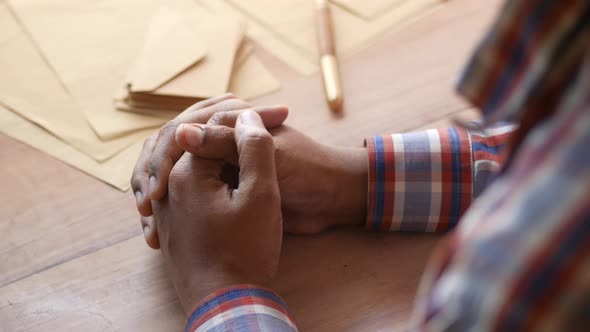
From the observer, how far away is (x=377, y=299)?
2.23 ft

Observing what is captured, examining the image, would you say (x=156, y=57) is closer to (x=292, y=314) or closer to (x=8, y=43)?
(x=8, y=43)

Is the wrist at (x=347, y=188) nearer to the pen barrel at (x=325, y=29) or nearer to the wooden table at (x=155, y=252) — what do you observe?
the wooden table at (x=155, y=252)

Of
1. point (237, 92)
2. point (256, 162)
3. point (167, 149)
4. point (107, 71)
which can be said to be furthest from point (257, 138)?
point (107, 71)

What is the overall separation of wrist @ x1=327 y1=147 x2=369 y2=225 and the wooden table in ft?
0.07

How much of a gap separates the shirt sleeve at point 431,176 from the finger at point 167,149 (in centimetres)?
19

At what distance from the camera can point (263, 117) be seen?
2.38 feet

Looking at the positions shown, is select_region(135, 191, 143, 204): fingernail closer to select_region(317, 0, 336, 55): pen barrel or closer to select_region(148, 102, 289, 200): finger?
select_region(148, 102, 289, 200): finger

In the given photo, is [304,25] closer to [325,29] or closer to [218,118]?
[325,29]

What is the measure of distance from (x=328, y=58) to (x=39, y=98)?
1.41 feet

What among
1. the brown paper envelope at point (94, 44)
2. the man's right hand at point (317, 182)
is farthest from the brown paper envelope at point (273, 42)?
the man's right hand at point (317, 182)

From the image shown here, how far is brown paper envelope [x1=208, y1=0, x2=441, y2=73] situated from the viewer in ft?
3.12

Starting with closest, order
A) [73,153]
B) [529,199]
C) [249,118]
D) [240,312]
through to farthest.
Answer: [529,199], [240,312], [249,118], [73,153]

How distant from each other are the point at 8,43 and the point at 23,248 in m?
0.39

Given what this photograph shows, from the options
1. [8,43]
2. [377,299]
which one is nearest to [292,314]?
[377,299]
